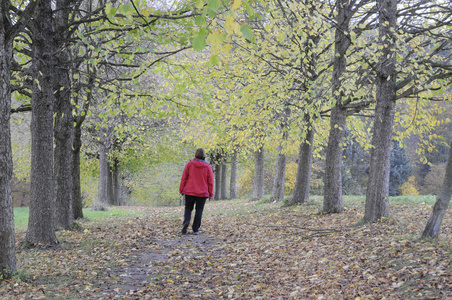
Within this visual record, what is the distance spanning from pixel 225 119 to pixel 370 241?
29.5ft

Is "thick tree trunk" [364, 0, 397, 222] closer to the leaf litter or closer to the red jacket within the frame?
the leaf litter

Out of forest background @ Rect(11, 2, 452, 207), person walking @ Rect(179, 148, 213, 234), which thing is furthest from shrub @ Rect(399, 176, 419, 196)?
person walking @ Rect(179, 148, 213, 234)

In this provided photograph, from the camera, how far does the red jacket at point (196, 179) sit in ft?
30.2

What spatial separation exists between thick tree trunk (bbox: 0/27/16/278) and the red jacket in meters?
4.56

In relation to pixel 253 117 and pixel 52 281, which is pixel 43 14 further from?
pixel 253 117

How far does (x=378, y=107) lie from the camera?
7887 millimetres

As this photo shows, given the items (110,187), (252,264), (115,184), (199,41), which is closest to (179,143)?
(110,187)

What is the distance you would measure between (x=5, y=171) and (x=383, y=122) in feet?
23.6

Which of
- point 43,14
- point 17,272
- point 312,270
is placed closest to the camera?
point 17,272

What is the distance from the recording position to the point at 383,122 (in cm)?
786

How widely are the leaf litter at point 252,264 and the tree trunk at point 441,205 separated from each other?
0.19 m

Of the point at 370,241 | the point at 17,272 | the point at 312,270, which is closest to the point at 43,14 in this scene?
the point at 17,272

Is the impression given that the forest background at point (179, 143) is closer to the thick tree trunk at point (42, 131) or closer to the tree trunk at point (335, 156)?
the tree trunk at point (335, 156)

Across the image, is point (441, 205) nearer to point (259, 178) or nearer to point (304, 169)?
point (304, 169)
